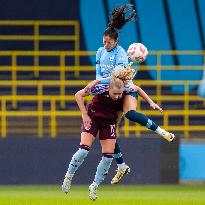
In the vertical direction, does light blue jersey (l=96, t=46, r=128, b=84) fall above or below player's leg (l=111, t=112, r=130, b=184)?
above

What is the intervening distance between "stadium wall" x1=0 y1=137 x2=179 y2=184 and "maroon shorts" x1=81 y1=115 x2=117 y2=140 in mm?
7026

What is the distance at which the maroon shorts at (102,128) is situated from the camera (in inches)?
718

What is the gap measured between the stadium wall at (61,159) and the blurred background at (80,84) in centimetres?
2

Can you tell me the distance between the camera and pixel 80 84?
26922mm

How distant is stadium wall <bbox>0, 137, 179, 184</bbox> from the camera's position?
25.3 meters

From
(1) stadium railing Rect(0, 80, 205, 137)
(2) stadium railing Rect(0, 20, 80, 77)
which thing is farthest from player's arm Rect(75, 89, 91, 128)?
(2) stadium railing Rect(0, 20, 80, 77)

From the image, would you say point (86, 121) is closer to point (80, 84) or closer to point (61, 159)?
point (61, 159)
